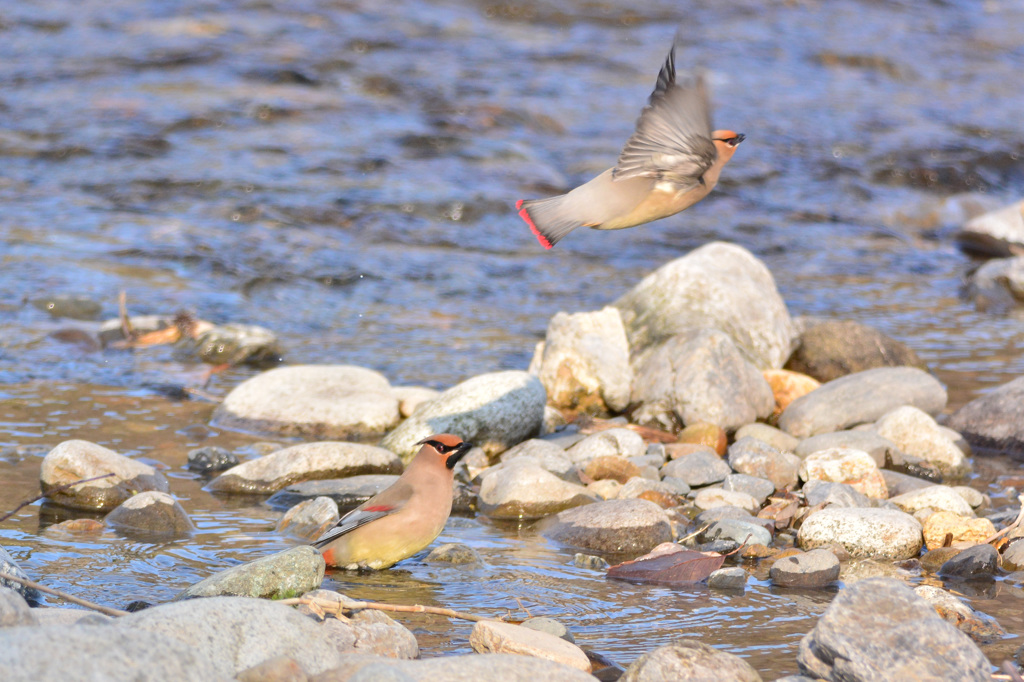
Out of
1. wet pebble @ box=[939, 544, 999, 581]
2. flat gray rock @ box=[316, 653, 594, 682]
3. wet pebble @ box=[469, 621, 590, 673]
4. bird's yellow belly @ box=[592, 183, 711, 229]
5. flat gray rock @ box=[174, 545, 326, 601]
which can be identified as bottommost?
wet pebble @ box=[939, 544, 999, 581]

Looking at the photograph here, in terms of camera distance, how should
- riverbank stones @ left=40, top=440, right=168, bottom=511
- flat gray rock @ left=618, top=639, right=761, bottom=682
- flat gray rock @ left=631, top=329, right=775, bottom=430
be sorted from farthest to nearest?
flat gray rock @ left=631, top=329, right=775, bottom=430 < riverbank stones @ left=40, top=440, right=168, bottom=511 < flat gray rock @ left=618, top=639, right=761, bottom=682

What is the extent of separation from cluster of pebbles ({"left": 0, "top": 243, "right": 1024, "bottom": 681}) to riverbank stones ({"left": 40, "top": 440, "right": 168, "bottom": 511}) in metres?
0.01

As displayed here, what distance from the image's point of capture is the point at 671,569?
5.21 m

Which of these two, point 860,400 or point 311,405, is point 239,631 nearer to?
point 311,405

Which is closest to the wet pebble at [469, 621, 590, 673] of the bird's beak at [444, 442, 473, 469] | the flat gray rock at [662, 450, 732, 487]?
the bird's beak at [444, 442, 473, 469]

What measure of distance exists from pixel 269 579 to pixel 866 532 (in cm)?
280

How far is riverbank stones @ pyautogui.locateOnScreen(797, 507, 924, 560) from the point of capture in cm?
554

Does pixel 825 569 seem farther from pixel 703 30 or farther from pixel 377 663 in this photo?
pixel 703 30

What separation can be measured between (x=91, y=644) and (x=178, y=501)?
2.99 m

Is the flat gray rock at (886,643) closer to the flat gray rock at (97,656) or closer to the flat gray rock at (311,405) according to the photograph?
the flat gray rock at (97,656)

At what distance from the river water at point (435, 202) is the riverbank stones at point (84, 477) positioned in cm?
17

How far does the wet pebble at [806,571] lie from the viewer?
17.0 ft

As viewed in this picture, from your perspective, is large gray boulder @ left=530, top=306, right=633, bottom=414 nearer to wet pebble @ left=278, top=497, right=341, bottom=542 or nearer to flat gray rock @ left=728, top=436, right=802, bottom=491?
flat gray rock @ left=728, top=436, right=802, bottom=491

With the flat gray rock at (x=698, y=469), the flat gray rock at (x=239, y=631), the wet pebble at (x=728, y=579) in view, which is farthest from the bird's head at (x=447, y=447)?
the flat gray rock at (x=698, y=469)
